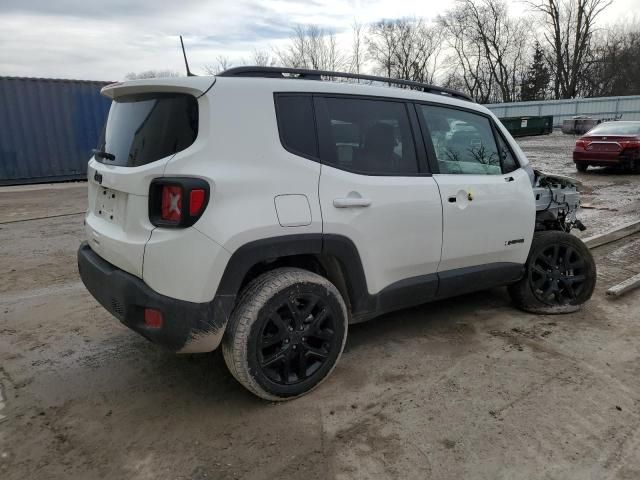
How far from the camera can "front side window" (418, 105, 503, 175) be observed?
11.1 ft

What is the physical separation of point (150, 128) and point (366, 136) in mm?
1300

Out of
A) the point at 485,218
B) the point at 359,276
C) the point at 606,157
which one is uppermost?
the point at 485,218

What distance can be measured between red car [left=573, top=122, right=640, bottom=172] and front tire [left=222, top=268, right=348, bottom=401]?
1269cm

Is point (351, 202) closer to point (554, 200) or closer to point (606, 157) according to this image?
point (554, 200)

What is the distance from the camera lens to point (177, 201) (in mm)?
2369

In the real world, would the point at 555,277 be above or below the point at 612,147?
below

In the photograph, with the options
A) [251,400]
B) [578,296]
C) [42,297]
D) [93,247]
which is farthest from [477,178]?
[42,297]

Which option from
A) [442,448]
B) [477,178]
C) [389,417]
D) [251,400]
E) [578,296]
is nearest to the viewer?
[442,448]

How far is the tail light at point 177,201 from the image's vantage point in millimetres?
2340

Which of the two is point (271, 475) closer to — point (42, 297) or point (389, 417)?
point (389, 417)

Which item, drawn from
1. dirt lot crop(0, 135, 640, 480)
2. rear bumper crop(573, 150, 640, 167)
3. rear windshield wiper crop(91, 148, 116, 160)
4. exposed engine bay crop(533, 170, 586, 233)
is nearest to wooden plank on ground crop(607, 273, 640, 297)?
dirt lot crop(0, 135, 640, 480)

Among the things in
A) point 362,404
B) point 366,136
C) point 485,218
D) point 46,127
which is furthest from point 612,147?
point 46,127

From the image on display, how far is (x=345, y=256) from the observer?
2.86m

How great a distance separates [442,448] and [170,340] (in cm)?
148
